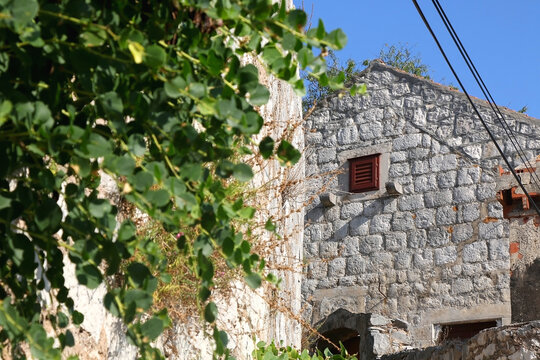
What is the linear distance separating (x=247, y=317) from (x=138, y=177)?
2382mm

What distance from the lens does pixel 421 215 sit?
11523 mm

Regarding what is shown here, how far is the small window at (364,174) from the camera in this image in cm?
1195

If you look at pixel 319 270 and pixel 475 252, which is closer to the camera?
pixel 475 252

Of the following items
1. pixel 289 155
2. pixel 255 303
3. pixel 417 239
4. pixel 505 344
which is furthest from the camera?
pixel 417 239

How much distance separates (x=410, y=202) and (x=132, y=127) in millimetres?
10112

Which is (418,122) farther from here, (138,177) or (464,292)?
(138,177)

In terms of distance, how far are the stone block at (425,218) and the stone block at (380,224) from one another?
1.34 ft

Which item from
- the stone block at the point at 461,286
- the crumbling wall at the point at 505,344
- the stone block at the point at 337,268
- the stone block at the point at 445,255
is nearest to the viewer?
the crumbling wall at the point at 505,344

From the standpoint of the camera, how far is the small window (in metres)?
12.0

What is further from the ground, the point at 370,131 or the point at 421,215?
the point at 370,131

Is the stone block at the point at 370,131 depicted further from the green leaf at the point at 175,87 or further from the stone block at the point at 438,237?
the green leaf at the point at 175,87

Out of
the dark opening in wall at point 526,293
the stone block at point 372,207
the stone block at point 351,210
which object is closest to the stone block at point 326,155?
the stone block at point 351,210

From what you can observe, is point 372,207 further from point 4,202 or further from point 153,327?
point 4,202

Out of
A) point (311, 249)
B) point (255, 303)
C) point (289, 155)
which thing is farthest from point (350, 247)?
point (289, 155)
